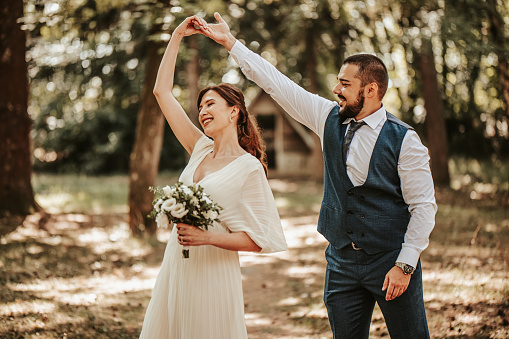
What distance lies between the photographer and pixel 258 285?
7.66 metres

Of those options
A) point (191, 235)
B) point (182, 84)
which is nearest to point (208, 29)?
point (191, 235)

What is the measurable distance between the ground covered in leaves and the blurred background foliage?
285 cm

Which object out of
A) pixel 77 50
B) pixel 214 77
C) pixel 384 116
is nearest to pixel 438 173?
pixel 214 77

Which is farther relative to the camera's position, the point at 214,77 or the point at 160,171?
the point at 160,171

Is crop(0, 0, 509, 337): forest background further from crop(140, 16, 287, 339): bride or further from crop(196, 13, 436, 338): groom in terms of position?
crop(140, 16, 287, 339): bride

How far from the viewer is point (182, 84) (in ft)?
79.5

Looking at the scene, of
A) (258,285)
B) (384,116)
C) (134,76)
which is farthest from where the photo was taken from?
(134,76)

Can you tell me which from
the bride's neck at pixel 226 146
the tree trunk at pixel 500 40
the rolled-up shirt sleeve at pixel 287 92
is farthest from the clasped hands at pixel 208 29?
the tree trunk at pixel 500 40

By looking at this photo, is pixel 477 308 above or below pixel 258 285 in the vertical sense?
above

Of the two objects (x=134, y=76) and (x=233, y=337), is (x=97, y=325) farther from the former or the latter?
(x=134, y=76)

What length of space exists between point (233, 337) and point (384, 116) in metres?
1.52

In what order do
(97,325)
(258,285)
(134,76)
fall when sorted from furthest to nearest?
(134,76), (258,285), (97,325)

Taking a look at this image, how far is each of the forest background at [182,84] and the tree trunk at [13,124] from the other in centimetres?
2

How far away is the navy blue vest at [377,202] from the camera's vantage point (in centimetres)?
298
